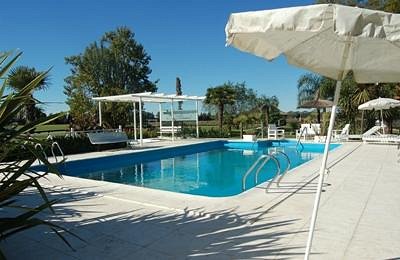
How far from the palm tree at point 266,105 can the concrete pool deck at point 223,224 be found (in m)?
15.7

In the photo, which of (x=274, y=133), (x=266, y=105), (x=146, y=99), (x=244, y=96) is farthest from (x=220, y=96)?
(x=244, y=96)

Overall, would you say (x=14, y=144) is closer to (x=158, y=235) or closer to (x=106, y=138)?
(x=158, y=235)

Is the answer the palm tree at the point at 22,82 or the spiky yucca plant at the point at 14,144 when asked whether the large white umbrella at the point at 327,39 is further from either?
the palm tree at the point at 22,82

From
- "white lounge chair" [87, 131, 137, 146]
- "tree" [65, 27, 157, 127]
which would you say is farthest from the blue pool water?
"tree" [65, 27, 157, 127]

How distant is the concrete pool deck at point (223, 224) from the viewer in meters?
3.68

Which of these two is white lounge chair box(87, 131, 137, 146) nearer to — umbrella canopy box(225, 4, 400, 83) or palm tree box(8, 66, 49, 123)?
palm tree box(8, 66, 49, 123)

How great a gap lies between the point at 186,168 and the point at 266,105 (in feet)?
39.2

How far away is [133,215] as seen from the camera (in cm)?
509

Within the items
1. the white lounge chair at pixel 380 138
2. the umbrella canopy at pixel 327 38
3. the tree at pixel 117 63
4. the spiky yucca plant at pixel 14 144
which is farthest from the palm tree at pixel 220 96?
the spiky yucca plant at pixel 14 144

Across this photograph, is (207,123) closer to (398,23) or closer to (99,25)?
(99,25)

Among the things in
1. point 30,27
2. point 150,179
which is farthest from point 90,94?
point 150,179

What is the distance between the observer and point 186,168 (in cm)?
1264

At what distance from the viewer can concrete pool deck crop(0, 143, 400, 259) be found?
3.68 m

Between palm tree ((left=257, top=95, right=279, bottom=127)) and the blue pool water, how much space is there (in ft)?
17.3
